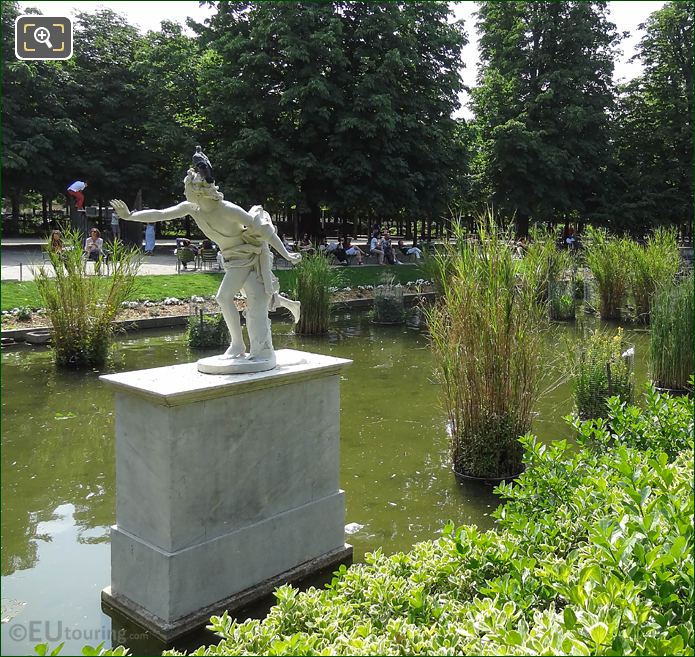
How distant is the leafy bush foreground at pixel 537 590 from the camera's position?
88.3 inches

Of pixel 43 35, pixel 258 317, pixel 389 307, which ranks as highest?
pixel 43 35

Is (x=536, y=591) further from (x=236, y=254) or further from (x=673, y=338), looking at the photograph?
(x=673, y=338)

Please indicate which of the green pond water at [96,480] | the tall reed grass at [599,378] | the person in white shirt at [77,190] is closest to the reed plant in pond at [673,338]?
the green pond water at [96,480]

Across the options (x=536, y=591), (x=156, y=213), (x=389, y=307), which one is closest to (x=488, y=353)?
(x=156, y=213)

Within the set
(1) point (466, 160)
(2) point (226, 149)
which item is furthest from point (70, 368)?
(1) point (466, 160)

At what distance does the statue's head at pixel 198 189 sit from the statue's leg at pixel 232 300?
0.53 m

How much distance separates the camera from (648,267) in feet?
46.5

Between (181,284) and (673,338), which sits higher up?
(181,284)

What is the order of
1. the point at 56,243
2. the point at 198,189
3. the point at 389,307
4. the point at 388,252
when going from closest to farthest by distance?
the point at 198,189, the point at 56,243, the point at 389,307, the point at 388,252

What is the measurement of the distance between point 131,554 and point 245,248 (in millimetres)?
2023

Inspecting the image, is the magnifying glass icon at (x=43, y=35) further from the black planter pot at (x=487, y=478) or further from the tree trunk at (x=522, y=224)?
the tree trunk at (x=522, y=224)

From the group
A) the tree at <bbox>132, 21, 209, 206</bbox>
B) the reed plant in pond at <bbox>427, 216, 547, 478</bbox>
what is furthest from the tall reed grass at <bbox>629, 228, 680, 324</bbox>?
the tree at <bbox>132, 21, 209, 206</bbox>

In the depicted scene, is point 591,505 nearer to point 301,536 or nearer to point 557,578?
point 557,578

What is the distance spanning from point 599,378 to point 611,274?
28.2ft
